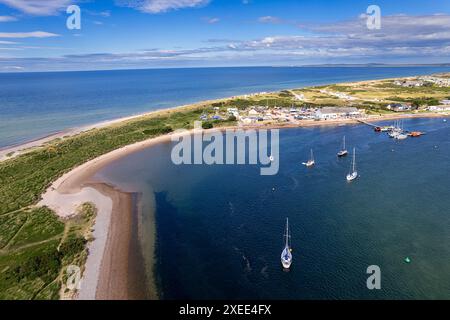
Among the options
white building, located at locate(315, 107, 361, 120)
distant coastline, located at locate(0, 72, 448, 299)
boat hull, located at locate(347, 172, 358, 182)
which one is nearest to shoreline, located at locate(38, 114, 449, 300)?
distant coastline, located at locate(0, 72, 448, 299)

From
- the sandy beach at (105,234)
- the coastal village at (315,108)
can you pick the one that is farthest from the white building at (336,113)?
the sandy beach at (105,234)

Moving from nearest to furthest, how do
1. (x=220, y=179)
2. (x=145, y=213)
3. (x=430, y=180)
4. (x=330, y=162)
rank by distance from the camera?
1. (x=145, y=213)
2. (x=430, y=180)
3. (x=220, y=179)
4. (x=330, y=162)

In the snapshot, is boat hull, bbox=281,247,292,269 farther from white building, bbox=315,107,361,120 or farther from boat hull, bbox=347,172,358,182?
white building, bbox=315,107,361,120

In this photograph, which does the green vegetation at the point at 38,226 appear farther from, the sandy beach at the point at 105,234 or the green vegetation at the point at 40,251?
the sandy beach at the point at 105,234

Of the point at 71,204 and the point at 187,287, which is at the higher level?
the point at 71,204

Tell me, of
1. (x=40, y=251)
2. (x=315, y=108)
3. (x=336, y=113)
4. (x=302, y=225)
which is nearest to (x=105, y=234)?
(x=40, y=251)

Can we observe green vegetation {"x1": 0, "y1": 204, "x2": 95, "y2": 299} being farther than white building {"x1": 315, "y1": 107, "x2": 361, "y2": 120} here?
No
